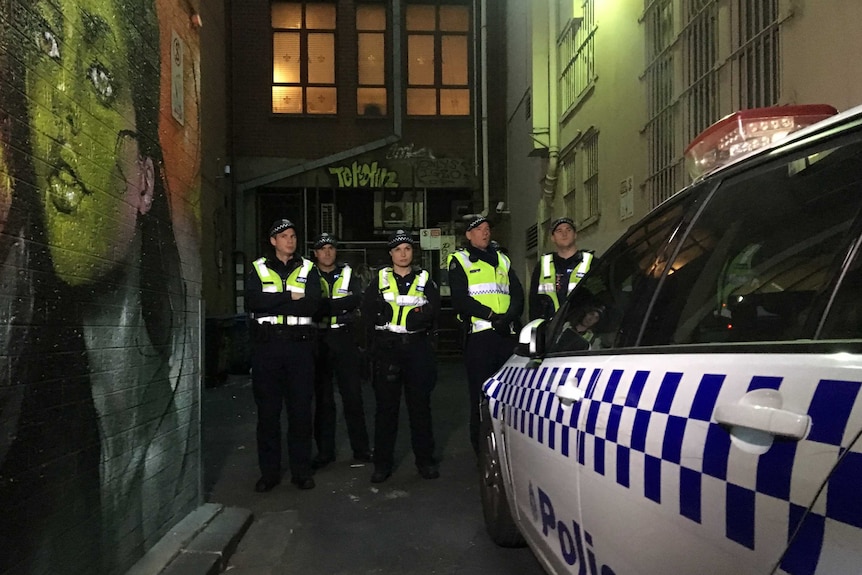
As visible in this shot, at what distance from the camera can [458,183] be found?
14.8m

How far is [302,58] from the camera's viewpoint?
48.1 ft

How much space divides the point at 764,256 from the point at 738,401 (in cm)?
46

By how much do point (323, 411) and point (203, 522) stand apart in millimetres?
1815

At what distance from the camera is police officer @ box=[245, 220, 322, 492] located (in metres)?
4.71

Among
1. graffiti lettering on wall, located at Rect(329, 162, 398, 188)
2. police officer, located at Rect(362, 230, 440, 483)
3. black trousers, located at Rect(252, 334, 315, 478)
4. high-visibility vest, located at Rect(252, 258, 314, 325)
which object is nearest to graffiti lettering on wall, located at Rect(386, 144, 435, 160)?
graffiti lettering on wall, located at Rect(329, 162, 398, 188)

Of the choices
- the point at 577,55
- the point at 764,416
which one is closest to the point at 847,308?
the point at 764,416

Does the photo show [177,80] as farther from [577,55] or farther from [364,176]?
[364,176]

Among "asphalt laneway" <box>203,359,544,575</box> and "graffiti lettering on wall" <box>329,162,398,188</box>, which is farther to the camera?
"graffiti lettering on wall" <box>329,162,398,188</box>

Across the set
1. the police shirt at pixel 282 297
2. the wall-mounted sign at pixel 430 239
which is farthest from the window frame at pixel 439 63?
the police shirt at pixel 282 297

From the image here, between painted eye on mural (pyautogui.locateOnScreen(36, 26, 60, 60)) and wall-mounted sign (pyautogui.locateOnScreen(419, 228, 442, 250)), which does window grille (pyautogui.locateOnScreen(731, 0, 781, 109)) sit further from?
wall-mounted sign (pyautogui.locateOnScreen(419, 228, 442, 250))

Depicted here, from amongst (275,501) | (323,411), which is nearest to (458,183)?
(323,411)

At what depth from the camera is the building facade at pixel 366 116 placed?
1445 centimetres

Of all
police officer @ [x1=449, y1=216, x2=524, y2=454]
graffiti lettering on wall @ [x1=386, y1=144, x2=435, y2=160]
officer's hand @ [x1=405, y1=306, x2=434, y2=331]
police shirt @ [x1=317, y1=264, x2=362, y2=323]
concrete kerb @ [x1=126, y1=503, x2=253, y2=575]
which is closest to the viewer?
concrete kerb @ [x1=126, y1=503, x2=253, y2=575]

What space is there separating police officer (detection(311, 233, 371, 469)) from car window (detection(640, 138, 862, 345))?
3887 mm
